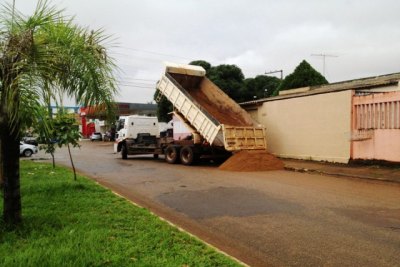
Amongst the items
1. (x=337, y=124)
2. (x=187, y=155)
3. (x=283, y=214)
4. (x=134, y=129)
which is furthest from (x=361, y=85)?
(x=283, y=214)

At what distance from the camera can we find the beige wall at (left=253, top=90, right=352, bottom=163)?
1552 cm

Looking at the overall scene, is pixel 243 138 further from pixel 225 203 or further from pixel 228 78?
pixel 228 78

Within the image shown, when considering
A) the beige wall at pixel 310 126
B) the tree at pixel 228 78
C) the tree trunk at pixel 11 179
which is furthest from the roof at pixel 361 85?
the tree at pixel 228 78

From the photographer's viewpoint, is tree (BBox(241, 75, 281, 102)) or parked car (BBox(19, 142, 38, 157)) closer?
parked car (BBox(19, 142, 38, 157))

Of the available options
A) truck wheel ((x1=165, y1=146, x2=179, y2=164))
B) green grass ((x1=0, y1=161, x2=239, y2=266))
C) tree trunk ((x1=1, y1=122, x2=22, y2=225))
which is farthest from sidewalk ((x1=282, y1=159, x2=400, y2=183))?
tree trunk ((x1=1, y1=122, x2=22, y2=225))

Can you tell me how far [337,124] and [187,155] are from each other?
6387mm

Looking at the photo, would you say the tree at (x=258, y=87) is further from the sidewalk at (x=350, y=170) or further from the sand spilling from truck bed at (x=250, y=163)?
the sand spilling from truck bed at (x=250, y=163)

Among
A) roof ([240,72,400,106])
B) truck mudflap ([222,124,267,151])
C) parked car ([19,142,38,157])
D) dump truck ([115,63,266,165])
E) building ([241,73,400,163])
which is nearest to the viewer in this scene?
building ([241,73,400,163])

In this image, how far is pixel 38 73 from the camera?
4934 mm

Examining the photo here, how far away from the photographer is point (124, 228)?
5.80 m

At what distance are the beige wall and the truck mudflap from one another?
2412mm

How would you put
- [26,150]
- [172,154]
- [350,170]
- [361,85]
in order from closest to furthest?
1. [350,170]
2. [172,154]
3. [361,85]
4. [26,150]

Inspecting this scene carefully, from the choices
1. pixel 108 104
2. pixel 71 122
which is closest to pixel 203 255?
pixel 108 104

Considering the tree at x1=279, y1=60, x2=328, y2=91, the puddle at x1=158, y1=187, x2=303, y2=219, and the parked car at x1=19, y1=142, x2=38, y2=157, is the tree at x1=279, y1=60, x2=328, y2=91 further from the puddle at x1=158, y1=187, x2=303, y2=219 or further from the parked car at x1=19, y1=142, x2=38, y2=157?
the puddle at x1=158, y1=187, x2=303, y2=219
